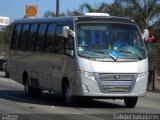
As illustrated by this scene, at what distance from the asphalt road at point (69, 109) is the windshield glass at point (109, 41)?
1578 millimetres

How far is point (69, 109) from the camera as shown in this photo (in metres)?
16.5

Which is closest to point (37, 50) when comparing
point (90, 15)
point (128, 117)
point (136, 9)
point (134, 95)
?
point (90, 15)

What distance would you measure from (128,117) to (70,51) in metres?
3.29

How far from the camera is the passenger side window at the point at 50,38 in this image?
61.2 ft

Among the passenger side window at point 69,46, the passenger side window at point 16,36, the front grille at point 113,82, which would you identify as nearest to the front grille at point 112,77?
the front grille at point 113,82

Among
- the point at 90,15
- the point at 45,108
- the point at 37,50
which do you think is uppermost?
the point at 90,15

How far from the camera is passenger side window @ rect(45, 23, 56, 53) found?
1866cm

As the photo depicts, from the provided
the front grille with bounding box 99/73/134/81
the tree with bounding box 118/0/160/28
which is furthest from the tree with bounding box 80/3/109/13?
the front grille with bounding box 99/73/134/81

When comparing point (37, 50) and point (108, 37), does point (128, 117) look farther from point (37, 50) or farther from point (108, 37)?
point (37, 50)

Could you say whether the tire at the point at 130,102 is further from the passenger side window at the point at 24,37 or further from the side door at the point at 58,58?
the passenger side window at the point at 24,37

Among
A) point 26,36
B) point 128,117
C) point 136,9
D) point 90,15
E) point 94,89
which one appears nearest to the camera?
point 128,117

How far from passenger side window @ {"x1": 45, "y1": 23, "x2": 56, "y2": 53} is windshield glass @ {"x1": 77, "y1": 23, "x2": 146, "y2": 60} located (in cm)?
191

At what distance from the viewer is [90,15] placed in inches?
691

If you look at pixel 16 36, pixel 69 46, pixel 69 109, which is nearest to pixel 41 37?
pixel 69 46
